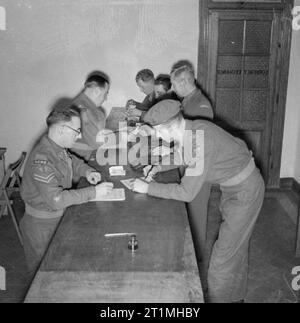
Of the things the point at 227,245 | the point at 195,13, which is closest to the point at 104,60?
the point at 195,13

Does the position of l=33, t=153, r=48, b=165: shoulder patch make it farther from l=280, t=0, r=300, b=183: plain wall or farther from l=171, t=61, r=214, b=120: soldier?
l=280, t=0, r=300, b=183: plain wall

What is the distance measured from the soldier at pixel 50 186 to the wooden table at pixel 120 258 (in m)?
0.12

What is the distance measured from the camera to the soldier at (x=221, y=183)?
9.55 feet

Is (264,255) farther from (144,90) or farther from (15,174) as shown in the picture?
(15,174)

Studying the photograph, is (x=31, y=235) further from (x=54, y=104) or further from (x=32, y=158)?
(x=54, y=104)

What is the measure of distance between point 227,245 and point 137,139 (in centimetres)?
163

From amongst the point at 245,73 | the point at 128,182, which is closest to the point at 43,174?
the point at 128,182

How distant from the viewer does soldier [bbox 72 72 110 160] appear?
13.6 ft

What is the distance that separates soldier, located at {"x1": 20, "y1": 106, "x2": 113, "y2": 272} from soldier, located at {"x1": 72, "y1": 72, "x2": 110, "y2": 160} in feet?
2.91

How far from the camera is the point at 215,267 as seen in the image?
332 cm

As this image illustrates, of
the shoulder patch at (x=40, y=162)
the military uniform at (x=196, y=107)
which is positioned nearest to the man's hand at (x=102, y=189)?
the shoulder patch at (x=40, y=162)

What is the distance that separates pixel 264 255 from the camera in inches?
178

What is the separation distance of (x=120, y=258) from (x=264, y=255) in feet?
8.22

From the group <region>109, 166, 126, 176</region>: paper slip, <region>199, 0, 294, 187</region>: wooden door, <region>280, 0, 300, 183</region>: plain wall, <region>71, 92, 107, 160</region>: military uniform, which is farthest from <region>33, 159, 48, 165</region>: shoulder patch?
<region>280, 0, 300, 183</region>: plain wall
